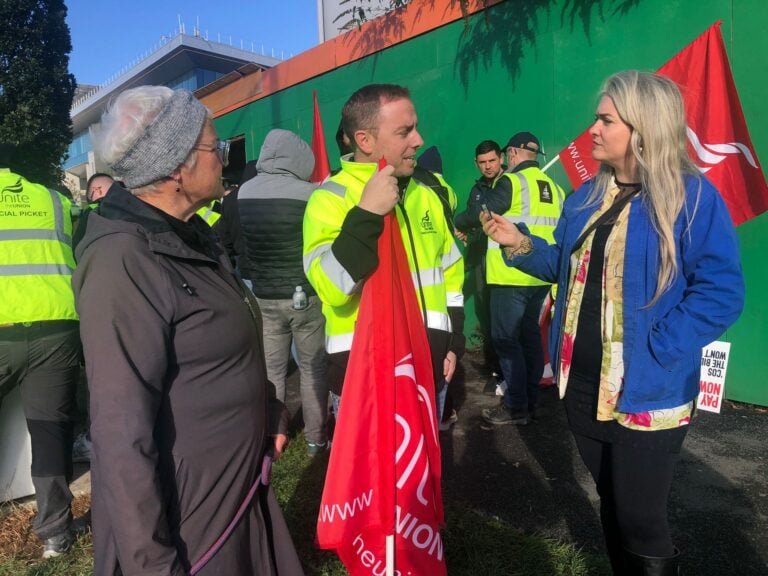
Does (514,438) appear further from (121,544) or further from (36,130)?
(36,130)

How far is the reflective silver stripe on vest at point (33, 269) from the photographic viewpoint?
3.01 metres

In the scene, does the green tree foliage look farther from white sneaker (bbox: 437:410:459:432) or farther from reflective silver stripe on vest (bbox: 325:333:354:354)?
reflective silver stripe on vest (bbox: 325:333:354:354)

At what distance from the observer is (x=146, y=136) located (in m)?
1.54

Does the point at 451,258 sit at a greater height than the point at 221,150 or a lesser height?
lesser

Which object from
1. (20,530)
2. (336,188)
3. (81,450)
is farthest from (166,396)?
(81,450)

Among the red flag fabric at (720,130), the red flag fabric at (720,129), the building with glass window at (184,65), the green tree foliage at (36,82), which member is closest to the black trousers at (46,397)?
the red flag fabric at (720,129)

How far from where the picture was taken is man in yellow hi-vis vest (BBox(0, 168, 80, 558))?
3025mm

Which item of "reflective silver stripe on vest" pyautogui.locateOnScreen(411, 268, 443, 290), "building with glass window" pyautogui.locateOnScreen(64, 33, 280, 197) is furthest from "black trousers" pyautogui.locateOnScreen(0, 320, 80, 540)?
"building with glass window" pyautogui.locateOnScreen(64, 33, 280, 197)

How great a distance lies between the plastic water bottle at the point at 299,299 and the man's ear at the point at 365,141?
170 centimetres

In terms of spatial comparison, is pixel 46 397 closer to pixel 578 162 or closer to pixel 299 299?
pixel 299 299

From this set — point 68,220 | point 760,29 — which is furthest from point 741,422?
point 68,220

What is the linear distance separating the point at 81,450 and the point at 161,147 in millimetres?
3880

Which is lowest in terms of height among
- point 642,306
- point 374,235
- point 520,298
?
point 520,298

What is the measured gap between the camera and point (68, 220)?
11.0 ft
